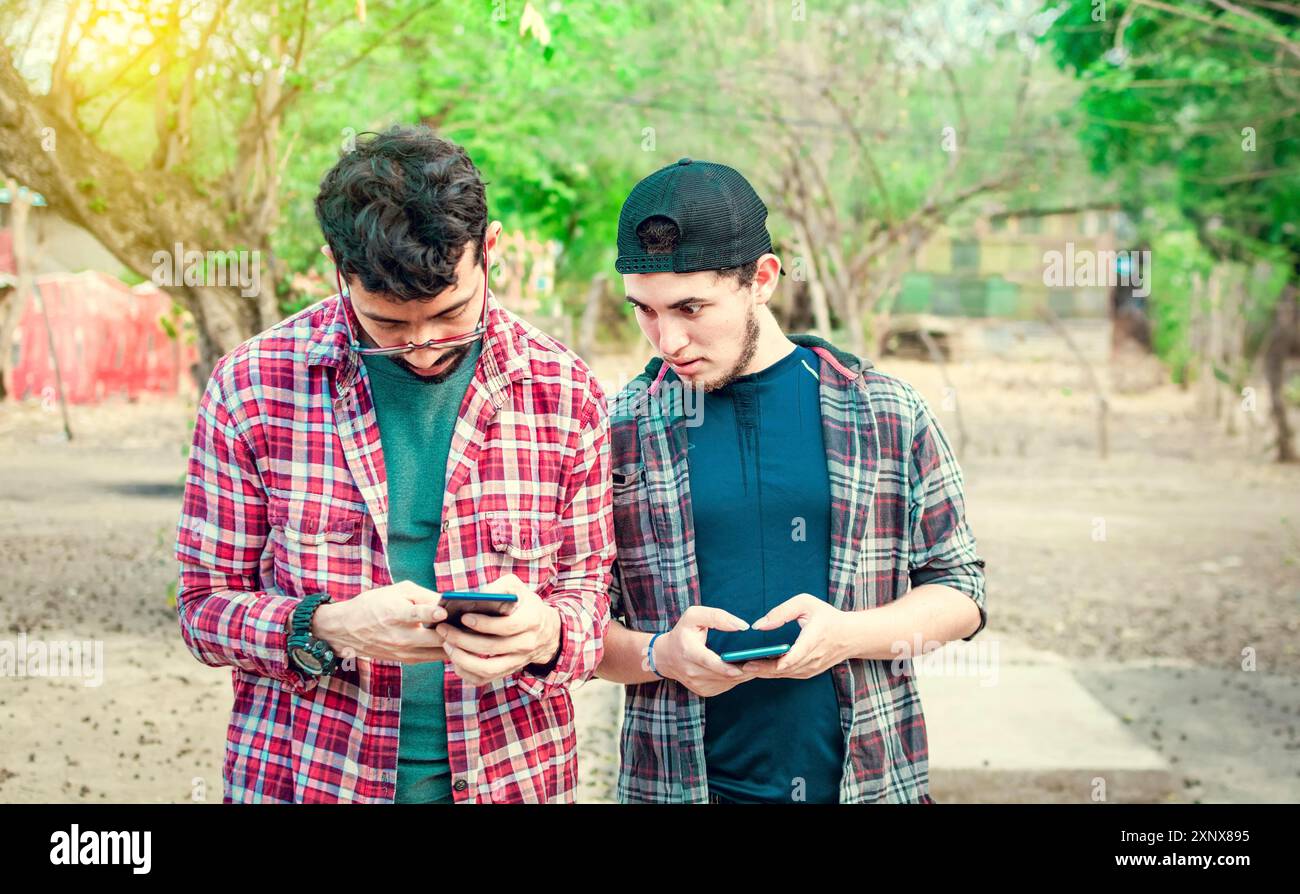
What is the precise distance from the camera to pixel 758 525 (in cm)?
228

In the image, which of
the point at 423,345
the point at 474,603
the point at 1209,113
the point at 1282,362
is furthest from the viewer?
the point at 1282,362

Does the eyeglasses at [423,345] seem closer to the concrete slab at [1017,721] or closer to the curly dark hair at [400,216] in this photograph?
the curly dark hair at [400,216]

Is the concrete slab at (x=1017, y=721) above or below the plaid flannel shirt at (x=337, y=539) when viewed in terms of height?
below

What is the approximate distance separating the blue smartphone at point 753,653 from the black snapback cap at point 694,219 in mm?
644

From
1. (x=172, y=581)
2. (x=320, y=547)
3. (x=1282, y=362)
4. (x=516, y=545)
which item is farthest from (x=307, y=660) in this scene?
(x=1282, y=362)

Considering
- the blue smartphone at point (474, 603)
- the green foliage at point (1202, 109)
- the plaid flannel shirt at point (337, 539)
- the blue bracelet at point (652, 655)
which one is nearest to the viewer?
the blue smartphone at point (474, 603)

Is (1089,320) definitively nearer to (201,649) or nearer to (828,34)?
(828,34)

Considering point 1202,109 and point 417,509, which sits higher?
point 1202,109

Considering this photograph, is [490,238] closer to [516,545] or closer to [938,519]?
[516,545]

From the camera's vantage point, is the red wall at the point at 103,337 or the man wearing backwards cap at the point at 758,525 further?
the red wall at the point at 103,337

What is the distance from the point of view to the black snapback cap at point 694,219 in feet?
7.20

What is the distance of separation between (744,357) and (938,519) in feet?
1.48

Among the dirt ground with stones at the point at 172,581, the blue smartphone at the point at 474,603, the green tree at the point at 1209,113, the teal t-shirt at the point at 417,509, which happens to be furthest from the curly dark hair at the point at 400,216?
the green tree at the point at 1209,113

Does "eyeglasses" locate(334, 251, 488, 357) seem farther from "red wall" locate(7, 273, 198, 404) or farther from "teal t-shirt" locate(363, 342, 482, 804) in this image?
"red wall" locate(7, 273, 198, 404)
